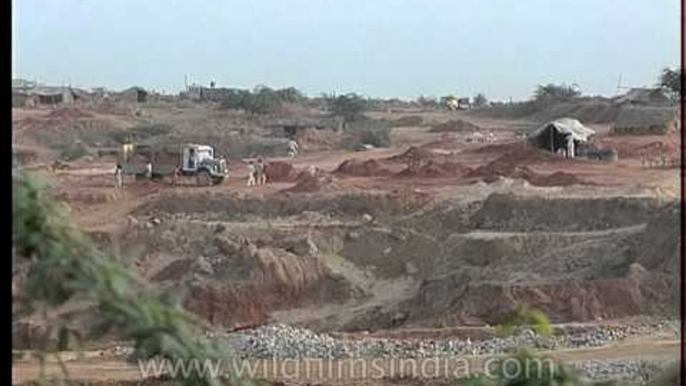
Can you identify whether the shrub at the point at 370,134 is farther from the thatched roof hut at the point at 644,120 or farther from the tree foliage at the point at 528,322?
the tree foliage at the point at 528,322

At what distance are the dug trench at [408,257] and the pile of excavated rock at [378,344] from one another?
0.83 m

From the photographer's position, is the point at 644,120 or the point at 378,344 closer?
the point at 378,344

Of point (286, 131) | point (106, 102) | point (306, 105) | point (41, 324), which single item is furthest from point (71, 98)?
point (41, 324)

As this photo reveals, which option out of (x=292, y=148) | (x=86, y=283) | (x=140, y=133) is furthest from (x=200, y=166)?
(x=86, y=283)

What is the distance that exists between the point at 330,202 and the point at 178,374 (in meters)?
13.9

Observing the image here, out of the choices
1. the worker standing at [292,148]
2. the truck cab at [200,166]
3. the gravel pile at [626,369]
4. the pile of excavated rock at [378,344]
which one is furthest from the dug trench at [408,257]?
the worker standing at [292,148]

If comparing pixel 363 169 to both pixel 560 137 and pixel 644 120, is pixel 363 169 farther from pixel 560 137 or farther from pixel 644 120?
pixel 644 120

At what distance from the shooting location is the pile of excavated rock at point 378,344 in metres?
7.54

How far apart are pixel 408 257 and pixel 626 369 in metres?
6.19

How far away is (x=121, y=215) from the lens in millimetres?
14406

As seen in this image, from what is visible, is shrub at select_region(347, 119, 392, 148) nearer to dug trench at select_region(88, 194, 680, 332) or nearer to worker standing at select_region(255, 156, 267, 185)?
worker standing at select_region(255, 156, 267, 185)

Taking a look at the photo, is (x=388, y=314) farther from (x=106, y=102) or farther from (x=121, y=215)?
(x=106, y=102)

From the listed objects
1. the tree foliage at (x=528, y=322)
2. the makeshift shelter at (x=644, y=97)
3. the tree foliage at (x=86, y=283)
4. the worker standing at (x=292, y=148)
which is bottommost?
the worker standing at (x=292, y=148)

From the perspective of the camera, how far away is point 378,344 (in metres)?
8.35
